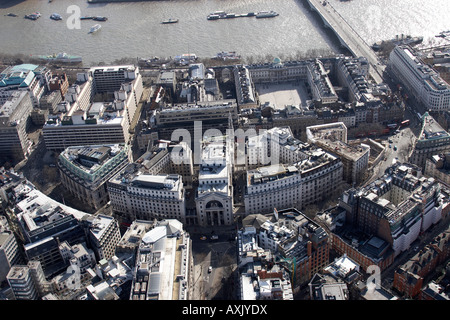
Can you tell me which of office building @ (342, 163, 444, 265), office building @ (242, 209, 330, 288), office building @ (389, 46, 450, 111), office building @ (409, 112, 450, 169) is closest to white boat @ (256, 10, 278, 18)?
office building @ (389, 46, 450, 111)

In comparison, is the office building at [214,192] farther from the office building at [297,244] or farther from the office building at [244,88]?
the office building at [244,88]

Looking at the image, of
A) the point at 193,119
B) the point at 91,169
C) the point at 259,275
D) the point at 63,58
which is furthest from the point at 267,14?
the point at 259,275

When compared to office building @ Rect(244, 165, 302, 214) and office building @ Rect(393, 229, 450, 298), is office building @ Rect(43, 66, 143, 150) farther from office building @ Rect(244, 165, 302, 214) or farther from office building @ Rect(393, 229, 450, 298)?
office building @ Rect(393, 229, 450, 298)

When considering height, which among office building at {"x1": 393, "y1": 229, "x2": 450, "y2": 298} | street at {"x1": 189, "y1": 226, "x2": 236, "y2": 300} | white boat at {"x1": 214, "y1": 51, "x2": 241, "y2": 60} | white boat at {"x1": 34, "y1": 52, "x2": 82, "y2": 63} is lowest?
street at {"x1": 189, "y1": 226, "x2": 236, "y2": 300}

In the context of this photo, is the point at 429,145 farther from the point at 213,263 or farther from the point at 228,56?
the point at 228,56

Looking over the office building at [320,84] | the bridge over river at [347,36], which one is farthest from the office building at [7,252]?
the bridge over river at [347,36]

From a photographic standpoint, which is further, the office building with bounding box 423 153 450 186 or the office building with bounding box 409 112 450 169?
the office building with bounding box 409 112 450 169
